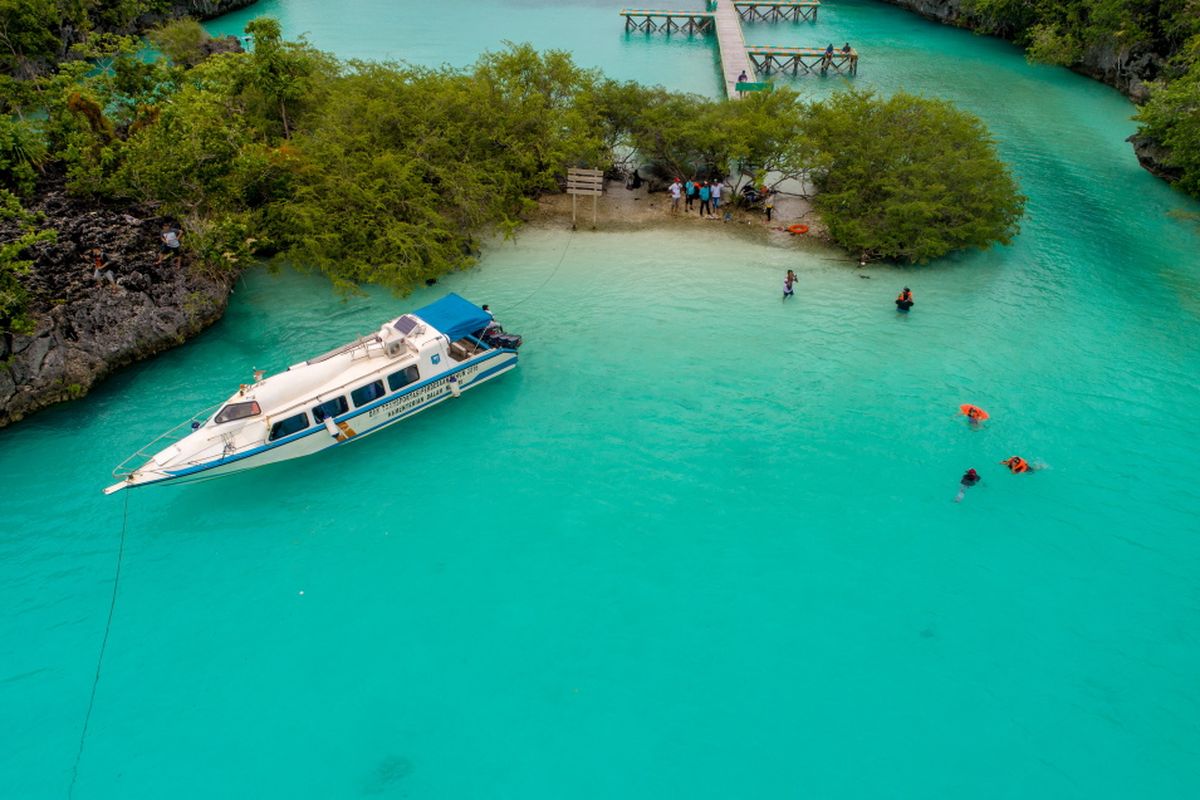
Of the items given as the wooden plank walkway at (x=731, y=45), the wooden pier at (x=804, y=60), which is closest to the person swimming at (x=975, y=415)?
the wooden plank walkway at (x=731, y=45)

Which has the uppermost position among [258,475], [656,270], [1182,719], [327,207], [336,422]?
[327,207]

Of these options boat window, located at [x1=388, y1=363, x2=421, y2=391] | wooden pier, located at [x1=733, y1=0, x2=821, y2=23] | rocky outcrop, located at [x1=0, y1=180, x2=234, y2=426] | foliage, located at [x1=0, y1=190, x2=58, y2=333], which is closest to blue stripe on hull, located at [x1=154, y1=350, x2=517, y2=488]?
boat window, located at [x1=388, y1=363, x2=421, y2=391]

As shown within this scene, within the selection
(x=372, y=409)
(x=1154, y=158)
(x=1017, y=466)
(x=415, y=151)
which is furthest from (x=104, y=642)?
(x=1154, y=158)

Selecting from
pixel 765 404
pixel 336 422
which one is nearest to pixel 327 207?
pixel 336 422

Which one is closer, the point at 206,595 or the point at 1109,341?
the point at 206,595

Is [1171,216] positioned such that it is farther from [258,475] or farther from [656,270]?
[258,475]

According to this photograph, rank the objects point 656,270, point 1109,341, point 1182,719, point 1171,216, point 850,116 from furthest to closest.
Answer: point 1171,216 → point 850,116 → point 656,270 → point 1109,341 → point 1182,719
